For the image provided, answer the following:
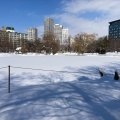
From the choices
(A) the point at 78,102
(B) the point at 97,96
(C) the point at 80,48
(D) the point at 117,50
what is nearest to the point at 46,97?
(A) the point at 78,102

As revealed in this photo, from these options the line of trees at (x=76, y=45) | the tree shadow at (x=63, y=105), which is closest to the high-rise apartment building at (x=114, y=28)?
the line of trees at (x=76, y=45)

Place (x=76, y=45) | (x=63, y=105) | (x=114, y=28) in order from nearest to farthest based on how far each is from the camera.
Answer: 1. (x=63, y=105)
2. (x=76, y=45)
3. (x=114, y=28)

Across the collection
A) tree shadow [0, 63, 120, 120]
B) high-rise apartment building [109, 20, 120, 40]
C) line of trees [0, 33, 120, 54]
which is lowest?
tree shadow [0, 63, 120, 120]

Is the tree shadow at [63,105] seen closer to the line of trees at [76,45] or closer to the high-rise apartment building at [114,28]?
the line of trees at [76,45]

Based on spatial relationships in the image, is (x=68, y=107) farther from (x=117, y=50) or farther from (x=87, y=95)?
→ (x=117, y=50)

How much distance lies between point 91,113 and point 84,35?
256 feet

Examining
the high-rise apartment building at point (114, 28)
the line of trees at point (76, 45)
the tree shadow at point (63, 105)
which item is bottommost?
the tree shadow at point (63, 105)

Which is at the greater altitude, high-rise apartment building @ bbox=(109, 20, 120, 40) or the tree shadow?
high-rise apartment building @ bbox=(109, 20, 120, 40)

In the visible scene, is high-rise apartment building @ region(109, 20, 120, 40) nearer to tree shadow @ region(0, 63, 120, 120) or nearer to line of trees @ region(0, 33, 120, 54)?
line of trees @ region(0, 33, 120, 54)

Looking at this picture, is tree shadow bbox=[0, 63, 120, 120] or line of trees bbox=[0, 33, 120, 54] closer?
tree shadow bbox=[0, 63, 120, 120]

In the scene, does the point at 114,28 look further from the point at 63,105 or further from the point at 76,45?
the point at 63,105

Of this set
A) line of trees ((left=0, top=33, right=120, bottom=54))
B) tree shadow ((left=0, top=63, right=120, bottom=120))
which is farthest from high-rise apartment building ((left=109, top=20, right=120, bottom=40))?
tree shadow ((left=0, top=63, right=120, bottom=120))

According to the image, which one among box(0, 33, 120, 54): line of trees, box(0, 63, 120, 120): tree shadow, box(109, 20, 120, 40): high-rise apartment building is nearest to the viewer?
box(0, 63, 120, 120): tree shadow

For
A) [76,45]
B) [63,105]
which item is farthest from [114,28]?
[63,105]
